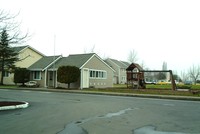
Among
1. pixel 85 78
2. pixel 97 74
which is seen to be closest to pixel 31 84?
pixel 85 78

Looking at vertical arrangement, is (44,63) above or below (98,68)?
above

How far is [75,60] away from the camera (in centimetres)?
4075

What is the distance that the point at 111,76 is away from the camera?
151 feet

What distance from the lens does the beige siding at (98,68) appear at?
1571 inches

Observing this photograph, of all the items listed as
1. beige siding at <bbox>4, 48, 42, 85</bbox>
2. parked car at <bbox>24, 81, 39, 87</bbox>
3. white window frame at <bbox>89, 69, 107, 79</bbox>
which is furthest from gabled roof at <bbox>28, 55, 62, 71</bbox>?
beige siding at <bbox>4, 48, 42, 85</bbox>

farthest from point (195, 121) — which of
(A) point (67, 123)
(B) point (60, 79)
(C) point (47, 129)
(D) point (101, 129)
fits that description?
(B) point (60, 79)

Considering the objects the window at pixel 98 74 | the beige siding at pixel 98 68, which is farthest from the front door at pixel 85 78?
the window at pixel 98 74

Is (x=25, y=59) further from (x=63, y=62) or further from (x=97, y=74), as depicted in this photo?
(x=97, y=74)

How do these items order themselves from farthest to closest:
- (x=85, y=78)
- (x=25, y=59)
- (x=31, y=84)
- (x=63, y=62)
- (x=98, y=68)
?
(x=25, y=59) < (x=98, y=68) < (x=63, y=62) < (x=31, y=84) < (x=85, y=78)

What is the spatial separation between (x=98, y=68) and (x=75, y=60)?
12.8ft

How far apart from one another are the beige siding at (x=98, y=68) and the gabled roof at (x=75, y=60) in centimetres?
73

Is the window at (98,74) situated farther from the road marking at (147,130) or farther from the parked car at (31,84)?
the road marking at (147,130)

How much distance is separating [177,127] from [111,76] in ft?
121

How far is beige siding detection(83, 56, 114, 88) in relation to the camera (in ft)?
131
